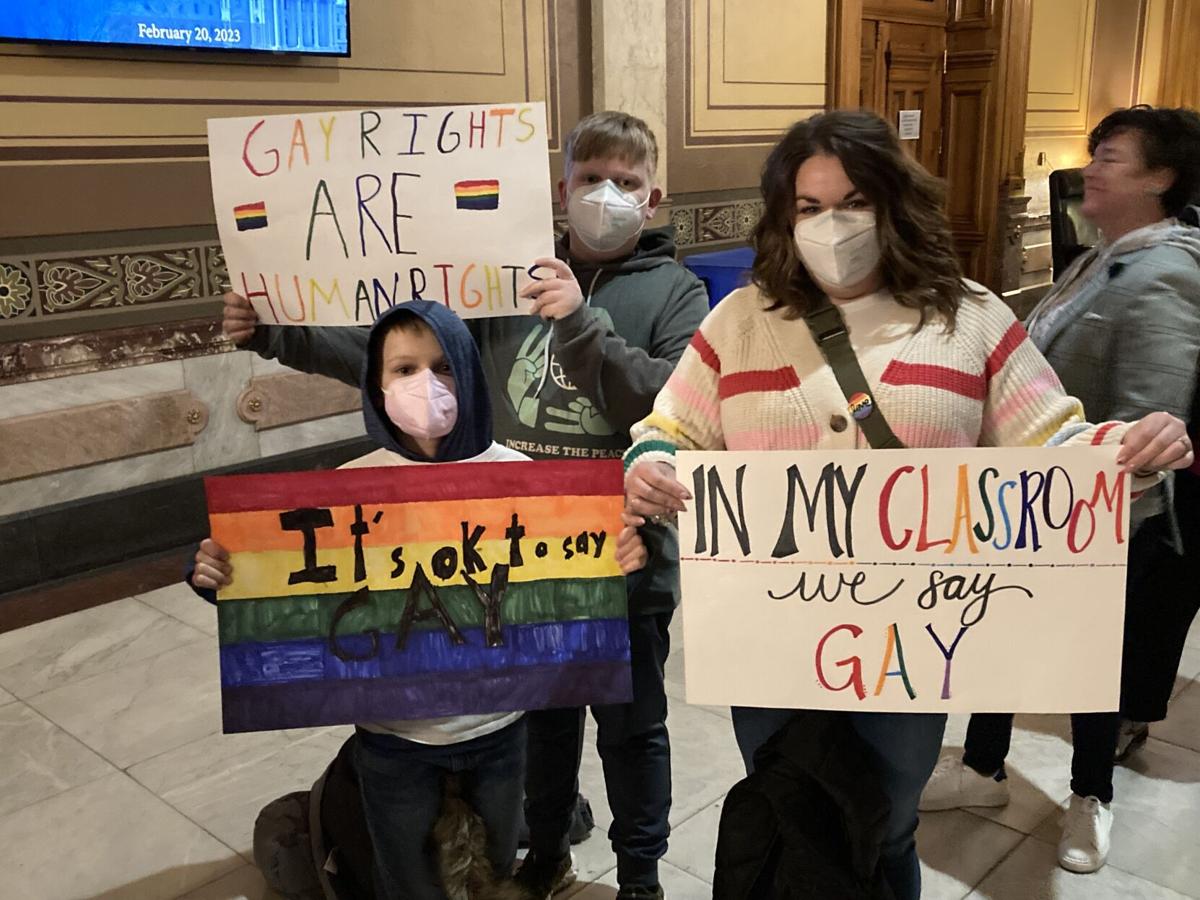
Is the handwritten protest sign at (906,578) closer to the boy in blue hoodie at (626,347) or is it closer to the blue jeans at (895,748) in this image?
the blue jeans at (895,748)

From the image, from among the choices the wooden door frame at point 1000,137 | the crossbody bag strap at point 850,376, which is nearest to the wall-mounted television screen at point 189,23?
the crossbody bag strap at point 850,376

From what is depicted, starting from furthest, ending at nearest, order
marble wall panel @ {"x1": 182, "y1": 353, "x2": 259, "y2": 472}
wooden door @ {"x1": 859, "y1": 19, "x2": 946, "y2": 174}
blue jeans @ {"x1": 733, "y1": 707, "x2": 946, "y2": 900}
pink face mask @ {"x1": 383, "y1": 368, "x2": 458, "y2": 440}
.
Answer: wooden door @ {"x1": 859, "y1": 19, "x2": 946, "y2": 174}, marble wall panel @ {"x1": 182, "y1": 353, "x2": 259, "y2": 472}, pink face mask @ {"x1": 383, "y1": 368, "x2": 458, "y2": 440}, blue jeans @ {"x1": 733, "y1": 707, "x2": 946, "y2": 900}

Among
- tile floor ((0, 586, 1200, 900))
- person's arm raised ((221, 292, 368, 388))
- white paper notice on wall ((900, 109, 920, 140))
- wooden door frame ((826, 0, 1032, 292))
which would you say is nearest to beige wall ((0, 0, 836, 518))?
Answer: tile floor ((0, 586, 1200, 900))

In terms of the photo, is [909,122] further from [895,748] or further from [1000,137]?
[895,748]

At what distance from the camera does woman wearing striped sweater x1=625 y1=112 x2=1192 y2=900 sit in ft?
4.39

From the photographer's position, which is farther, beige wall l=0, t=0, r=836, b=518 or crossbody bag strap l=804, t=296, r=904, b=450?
beige wall l=0, t=0, r=836, b=518

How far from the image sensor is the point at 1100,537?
4.21ft

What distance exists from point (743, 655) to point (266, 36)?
331 centimetres

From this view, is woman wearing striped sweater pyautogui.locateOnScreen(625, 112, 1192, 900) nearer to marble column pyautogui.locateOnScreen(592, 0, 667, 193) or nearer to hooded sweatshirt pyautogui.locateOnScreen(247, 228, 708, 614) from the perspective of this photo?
hooded sweatshirt pyautogui.locateOnScreen(247, 228, 708, 614)

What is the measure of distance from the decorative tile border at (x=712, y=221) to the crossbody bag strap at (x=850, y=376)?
4.26 m

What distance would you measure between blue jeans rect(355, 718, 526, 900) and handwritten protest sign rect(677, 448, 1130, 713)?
42 centimetres

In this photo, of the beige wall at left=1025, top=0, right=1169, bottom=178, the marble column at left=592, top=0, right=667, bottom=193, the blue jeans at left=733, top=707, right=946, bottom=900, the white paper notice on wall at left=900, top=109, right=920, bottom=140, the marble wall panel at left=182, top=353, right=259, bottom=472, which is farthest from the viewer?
the beige wall at left=1025, top=0, right=1169, bottom=178

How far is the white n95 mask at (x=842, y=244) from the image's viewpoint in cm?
135

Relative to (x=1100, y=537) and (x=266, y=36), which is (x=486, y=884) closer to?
(x=1100, y=537)
